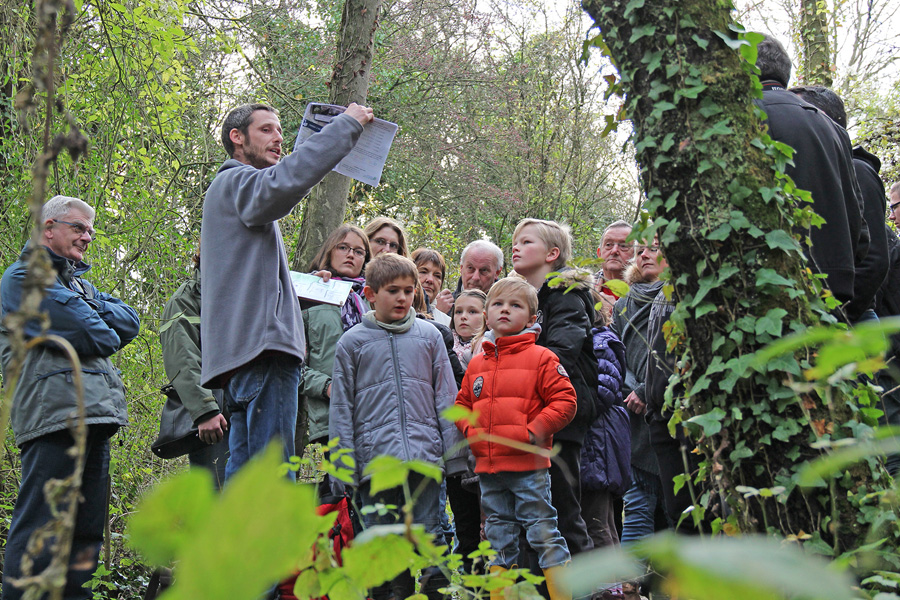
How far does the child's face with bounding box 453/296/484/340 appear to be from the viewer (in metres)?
5.16

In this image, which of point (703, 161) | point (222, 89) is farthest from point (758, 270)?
point (222, 89)

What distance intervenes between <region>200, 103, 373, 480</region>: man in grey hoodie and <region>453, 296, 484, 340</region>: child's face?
1875mm

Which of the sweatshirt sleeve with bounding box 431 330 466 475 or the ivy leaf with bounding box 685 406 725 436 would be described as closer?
the ivy leaf with bounding box 685 406 725 436

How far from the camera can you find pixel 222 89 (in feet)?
25.7

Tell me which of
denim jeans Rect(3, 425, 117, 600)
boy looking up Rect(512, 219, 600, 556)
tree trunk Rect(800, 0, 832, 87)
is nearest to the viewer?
denim jeans Rect(3, 425, 117, 600)

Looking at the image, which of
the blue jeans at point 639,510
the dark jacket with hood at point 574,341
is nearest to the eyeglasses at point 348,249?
the dark jacket with hood at point 574,341

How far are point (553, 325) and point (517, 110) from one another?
9.19m

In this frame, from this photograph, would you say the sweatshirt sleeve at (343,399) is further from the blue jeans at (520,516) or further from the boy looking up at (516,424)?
the blue jeans at (520,516)

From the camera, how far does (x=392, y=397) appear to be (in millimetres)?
3783

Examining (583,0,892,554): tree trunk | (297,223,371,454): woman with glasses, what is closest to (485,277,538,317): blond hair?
(297,223,371,454): woman with glasses

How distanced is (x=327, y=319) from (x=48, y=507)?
66.3 inches

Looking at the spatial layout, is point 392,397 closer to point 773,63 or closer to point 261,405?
point 261,405

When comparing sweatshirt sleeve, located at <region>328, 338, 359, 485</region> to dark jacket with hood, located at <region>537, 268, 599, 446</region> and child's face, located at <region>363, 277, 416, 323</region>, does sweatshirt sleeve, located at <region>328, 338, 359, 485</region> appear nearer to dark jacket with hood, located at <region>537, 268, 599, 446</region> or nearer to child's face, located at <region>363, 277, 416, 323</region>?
child's face, located at <region>363, 277, 416, 323</region>

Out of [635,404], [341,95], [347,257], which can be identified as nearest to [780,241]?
[635,404]
